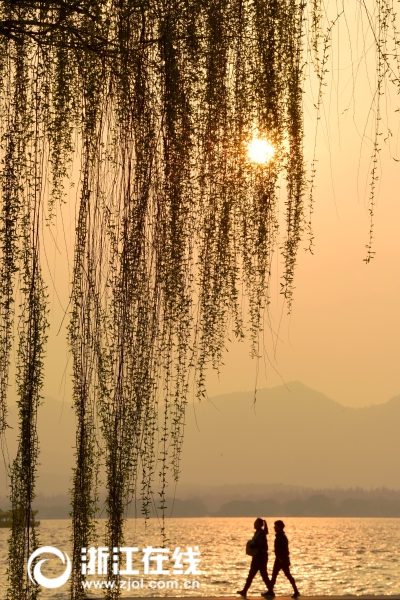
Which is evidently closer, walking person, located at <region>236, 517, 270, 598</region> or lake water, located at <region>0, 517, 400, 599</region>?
walking person, located at <region>236, 517, 270, 598</region>

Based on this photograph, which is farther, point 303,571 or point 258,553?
point 303,571

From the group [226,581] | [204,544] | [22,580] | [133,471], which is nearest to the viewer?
[133,471]

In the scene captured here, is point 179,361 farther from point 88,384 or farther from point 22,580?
point 22,580

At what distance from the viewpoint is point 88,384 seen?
9.37 ft

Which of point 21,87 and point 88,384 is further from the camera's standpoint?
point 21,87

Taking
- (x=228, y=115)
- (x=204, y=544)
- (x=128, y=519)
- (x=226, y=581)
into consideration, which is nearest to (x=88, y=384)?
(x=128, y=519)

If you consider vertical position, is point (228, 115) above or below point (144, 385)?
above

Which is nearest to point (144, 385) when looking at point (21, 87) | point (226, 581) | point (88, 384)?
point (88, 384)

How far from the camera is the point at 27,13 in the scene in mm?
3223

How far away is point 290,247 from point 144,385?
2.19 ft

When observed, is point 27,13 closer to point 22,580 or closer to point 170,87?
point 170,87

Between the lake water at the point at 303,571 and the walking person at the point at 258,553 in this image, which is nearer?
Answer: the walking person at the point at 258,553

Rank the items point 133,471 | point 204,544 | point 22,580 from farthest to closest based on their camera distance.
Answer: point 204,544 < point 22,580 < point 133,471

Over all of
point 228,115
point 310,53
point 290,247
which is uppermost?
point 310,53
